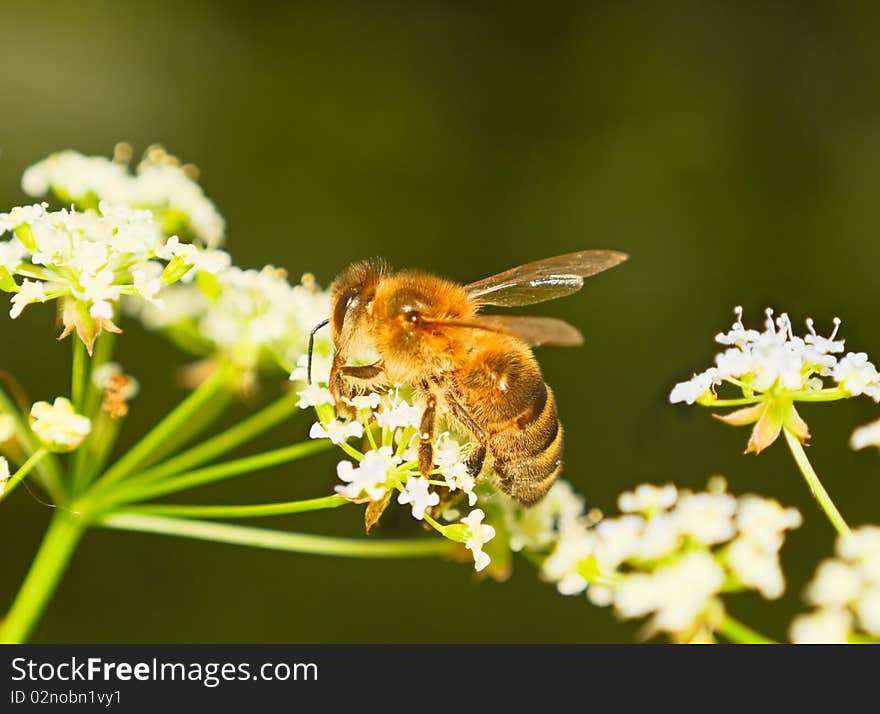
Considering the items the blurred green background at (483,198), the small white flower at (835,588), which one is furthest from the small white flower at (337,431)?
the blurred green background at (483,198)

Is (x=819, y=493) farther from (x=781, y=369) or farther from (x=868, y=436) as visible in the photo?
(x=781, y=369)

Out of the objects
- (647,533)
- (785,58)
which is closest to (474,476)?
(647,533)

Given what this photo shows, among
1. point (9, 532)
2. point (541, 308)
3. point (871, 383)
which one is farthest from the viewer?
point (541, 308)

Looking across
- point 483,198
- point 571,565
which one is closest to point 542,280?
point 571,565

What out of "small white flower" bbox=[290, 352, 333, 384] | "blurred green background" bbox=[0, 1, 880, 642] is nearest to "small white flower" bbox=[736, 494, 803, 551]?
"small white flower" bbox=[290, 352, 333, 384]

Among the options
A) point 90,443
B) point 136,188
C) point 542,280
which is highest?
point 136,188

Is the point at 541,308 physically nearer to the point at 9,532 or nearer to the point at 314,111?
the point at 314,111

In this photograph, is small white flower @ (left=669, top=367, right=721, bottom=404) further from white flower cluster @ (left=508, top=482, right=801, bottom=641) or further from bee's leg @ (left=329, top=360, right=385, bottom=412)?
bee's leg @ (left=329, top=360, right=385, bottom=412)
